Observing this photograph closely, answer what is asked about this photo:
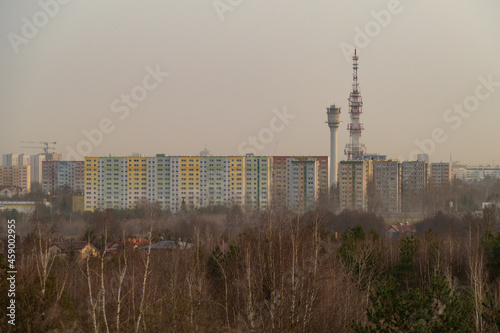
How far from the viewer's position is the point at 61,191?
39.8 metres

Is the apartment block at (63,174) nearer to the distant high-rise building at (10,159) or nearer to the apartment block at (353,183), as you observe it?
the distant high-rise building at (10,159)

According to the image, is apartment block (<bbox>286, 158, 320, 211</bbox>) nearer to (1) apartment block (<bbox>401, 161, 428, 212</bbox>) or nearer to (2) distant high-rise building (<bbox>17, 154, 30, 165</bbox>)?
(1) apartment block (<bbox>401, 161, 428, 212</bbox>)

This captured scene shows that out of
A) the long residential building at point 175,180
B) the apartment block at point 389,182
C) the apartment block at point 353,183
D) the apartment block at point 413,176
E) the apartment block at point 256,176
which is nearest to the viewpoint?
the long residential building at point 175,180

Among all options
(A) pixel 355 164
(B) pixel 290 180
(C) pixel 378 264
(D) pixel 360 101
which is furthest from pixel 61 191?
(C) pixel 378 264

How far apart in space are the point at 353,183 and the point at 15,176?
24.1 m

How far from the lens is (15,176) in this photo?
46.4 meters

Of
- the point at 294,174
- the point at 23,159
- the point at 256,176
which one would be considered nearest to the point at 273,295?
the point at 256,176

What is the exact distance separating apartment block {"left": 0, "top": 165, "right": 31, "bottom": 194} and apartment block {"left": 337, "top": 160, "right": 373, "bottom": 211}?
20.9m

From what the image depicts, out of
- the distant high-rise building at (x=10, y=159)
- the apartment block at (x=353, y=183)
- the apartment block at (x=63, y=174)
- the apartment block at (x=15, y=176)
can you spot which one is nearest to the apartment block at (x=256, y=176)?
the apartment block at (x=353, y=183)

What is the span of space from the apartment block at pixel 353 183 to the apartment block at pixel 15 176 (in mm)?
20894

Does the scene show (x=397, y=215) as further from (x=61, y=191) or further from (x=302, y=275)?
(x=302, y=275)

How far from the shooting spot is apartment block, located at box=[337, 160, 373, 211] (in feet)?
131

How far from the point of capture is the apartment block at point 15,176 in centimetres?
4462

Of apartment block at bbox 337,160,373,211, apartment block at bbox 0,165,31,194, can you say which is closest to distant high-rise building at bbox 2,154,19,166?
apartment block at bbox 0,165,31,194
